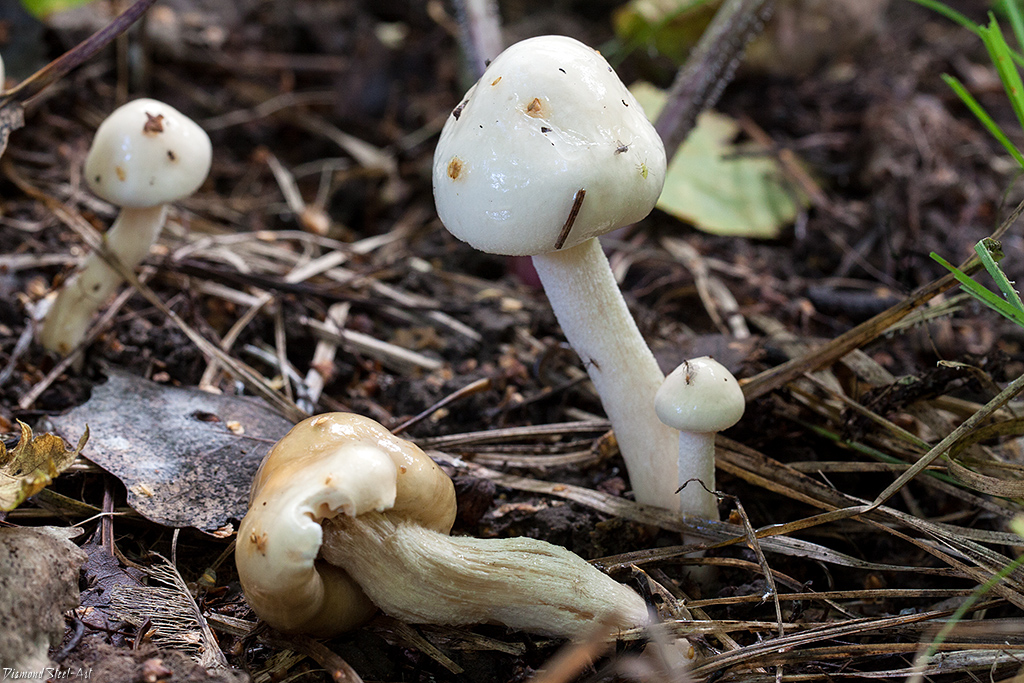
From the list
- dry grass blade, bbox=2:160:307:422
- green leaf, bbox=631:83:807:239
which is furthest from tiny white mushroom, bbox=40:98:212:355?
green leaf, bbox=631:83:807:239

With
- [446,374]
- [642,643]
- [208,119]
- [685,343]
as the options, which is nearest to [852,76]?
[685,343]

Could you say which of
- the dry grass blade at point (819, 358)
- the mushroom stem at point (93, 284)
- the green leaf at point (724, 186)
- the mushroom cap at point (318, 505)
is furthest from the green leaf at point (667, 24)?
the mushroom cap at point (318, 505)

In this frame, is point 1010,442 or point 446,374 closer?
point 1010,442

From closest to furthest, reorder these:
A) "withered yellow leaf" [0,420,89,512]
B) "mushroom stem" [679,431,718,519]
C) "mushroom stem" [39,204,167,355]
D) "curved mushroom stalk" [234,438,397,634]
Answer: "curved mushroom stalk" [234,438,397,634] < "withered yellow leaf" [0,420,89,512] < "mushroom stem" [679,431,718,519] < "mushroom stem" [39,204,167,355]

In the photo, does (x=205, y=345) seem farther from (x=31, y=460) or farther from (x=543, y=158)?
(x=543, y=158)

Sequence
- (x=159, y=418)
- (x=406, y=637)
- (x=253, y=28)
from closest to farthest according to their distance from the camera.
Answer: (x=406, y=637)
(x=159, y=418)
(x=253, y=28)

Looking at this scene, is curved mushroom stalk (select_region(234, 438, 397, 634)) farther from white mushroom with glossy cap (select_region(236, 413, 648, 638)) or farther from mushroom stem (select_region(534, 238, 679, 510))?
mushroom stem (select_region(534, 238, 679, 510))

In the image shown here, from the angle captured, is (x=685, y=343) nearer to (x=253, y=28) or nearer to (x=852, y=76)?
(x=852, y=76)
